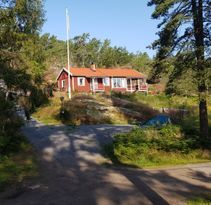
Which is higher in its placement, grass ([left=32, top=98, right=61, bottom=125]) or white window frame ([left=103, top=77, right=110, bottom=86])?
white window frame ([left=103, top=77, right=110, bottom=86])

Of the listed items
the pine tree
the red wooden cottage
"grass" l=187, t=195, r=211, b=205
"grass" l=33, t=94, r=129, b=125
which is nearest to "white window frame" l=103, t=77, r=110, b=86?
the red wooden cottage

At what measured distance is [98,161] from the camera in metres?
18.2

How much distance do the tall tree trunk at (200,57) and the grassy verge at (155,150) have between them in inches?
61.3

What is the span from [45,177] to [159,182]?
4.23 metres

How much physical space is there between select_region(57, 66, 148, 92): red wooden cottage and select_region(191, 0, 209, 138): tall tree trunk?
38.3 m

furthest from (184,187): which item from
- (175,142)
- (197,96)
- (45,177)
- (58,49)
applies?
(58,49)

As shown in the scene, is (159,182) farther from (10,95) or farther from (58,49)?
Result: (58,49)

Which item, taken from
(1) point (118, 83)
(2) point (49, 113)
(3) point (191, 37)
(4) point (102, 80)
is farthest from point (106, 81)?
(3) point (191, 37)

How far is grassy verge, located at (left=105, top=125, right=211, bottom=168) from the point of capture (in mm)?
18531

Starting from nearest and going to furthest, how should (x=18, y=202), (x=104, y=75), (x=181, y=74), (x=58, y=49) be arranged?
(x=18, y=202) < (x=181, y=74) < (x=104, y=75) < (x=58, y=49)

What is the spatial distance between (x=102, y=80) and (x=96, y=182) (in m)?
49.3

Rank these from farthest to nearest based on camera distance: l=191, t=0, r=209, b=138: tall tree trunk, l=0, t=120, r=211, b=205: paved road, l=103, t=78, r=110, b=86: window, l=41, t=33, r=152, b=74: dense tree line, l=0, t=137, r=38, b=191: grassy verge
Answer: l=41, t=33, r=152, b=74: dense tree line
l=103, t=78, r=110, b=86: window
l=191, t=0, r=209, b=138: tall tree trunk
l=0, t=137, r=38, b=191: grassy verge
l=0, t=120, r=211, b=205: paved road

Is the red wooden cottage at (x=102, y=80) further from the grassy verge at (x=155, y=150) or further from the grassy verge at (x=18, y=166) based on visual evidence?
the grassy verge at (x=18, y=166)

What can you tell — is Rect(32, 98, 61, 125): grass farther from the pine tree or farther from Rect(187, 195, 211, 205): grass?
Rect(187, 195, 211, 205): grass
